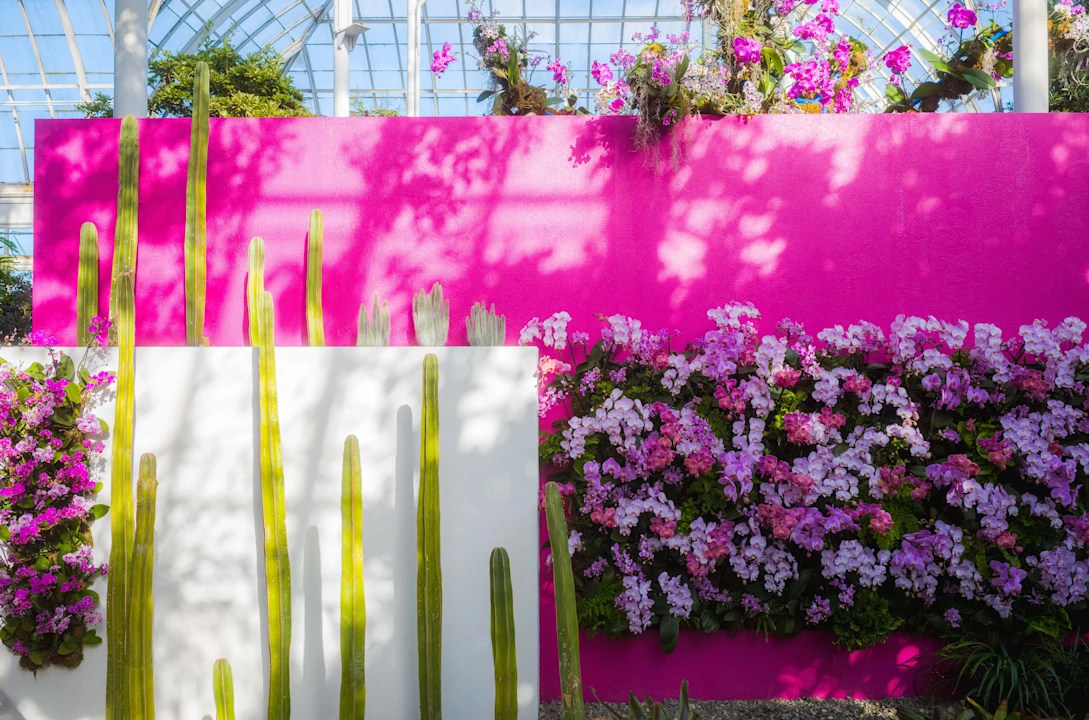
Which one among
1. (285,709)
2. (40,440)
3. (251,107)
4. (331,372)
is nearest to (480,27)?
(331,372)

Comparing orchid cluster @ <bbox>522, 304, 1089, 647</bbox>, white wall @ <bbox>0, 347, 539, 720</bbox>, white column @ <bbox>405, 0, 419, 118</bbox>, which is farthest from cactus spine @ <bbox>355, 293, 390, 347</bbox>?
white column @ <bbox>405, 0, 419, 118</bbox>

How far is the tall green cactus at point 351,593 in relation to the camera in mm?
2740

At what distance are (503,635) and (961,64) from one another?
3502 mm

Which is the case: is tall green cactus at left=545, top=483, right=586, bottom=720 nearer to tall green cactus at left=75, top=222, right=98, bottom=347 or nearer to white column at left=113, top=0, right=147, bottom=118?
tall green cactus at left=75, top=222, right=98, bottom=347

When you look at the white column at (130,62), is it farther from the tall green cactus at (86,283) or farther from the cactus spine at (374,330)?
the cactus spine at (374,330)

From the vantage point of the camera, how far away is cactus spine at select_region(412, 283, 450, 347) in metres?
3.22

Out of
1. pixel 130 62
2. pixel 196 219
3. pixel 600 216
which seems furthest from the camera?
pixel 130 62

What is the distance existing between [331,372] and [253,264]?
0.64 m

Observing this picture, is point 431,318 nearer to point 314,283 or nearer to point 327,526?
point 314,283

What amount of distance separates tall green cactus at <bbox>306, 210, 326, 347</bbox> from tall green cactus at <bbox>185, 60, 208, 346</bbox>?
1.58 feet

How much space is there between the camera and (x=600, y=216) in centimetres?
362

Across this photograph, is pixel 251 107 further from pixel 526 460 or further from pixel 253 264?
pixel 526 460

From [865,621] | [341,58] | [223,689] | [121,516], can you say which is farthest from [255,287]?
[341,58]

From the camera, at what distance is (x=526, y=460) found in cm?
287
